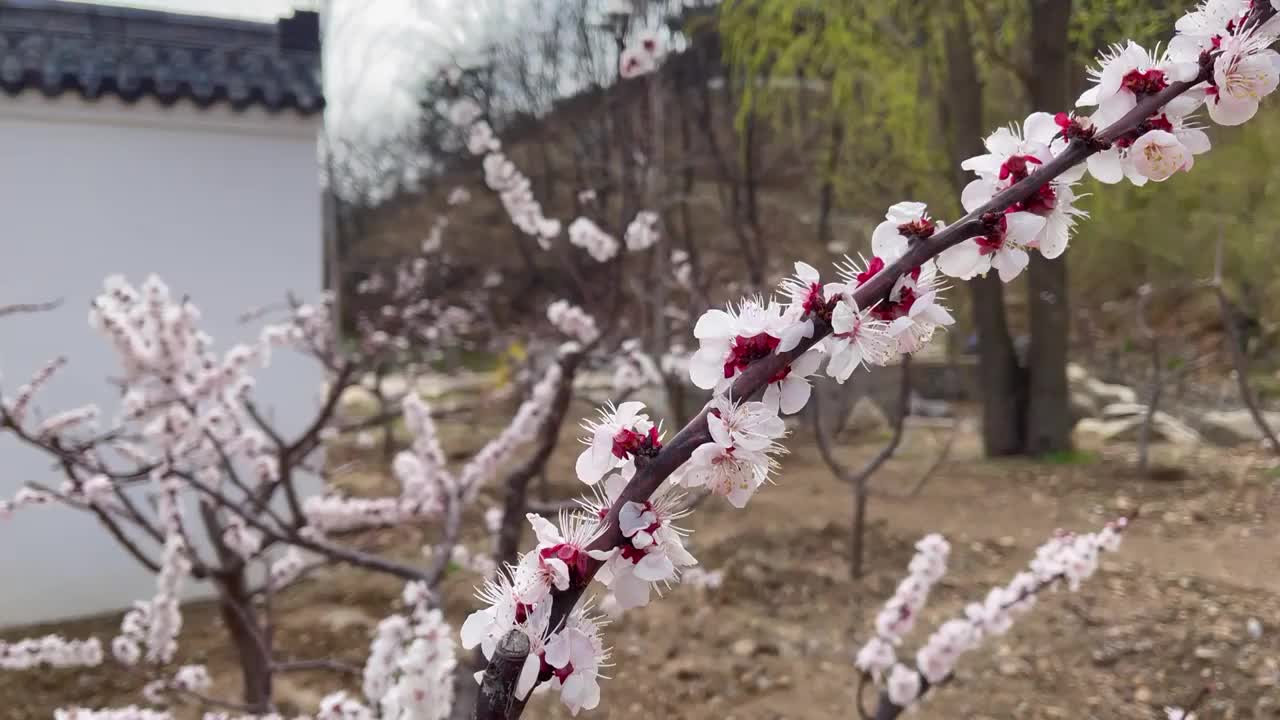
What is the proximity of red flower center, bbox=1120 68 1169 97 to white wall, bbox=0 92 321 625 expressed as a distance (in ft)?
13.9

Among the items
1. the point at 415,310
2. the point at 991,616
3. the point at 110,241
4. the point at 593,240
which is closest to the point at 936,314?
the point at 991,616

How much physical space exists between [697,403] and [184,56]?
15.6 feet

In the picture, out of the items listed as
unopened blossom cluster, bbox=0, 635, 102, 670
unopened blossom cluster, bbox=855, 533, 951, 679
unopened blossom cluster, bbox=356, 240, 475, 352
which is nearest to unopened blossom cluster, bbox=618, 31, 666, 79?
unopened blossom cluster, bbox=855, 533, 951, 679

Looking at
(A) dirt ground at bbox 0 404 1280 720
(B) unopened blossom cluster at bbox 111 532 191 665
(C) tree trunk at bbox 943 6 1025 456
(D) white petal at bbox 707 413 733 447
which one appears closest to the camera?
(D) white petal at bbox 707 413 733 447

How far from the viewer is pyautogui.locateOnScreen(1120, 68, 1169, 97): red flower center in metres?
0.57

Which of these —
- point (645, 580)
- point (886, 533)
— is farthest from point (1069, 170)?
point (886, 533)

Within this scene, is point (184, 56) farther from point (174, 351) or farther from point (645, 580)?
point (645, 580)

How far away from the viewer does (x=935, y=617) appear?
3.46 meters

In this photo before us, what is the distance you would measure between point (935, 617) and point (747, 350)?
331cm

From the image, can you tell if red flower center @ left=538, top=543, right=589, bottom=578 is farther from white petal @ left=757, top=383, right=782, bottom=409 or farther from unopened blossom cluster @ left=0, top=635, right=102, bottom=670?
unopened blossom cluster @ left=0, top=635, right=102, bottom=670

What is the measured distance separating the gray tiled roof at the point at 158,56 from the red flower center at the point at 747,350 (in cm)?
421

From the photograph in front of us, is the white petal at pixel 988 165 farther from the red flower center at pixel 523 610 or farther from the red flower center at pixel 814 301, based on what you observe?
the red flower center at pixel 523 610

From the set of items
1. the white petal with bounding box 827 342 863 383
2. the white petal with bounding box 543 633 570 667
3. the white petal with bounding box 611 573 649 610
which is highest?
the white petal with bounding box 827 342 863 383

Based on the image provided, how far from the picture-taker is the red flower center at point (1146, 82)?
22.5 inches
